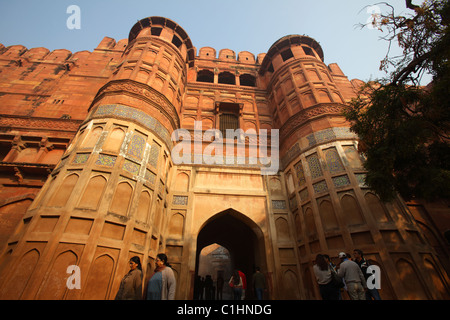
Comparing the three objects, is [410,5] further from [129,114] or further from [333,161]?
[129,114]

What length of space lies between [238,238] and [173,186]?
21.1 ft

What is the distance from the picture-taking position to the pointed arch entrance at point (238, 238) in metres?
9.14

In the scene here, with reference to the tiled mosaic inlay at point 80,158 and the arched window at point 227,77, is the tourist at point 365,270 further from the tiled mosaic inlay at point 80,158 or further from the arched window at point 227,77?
the arched window at point 227,77

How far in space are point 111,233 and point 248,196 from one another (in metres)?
5.54

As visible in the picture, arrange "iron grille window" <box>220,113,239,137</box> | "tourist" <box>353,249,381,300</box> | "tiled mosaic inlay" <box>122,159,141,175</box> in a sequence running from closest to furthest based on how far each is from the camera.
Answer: "tourist" <box>353,249,381,300</box>, "tiled mosaic inlay" <box>122,159,141,175</box>, "iron grille window" <box>220,113,239,137</box>

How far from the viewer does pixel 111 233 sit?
5840mm

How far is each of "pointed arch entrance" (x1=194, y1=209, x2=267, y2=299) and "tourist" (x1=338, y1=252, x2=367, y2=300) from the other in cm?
456

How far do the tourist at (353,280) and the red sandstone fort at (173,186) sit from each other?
239cm

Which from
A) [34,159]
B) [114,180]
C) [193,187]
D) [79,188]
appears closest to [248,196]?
[193,187]

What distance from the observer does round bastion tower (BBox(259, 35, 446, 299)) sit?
5945 mm

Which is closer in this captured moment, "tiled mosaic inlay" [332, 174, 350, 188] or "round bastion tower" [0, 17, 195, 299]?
"round bastion tower" [0, 17, 195, 299]

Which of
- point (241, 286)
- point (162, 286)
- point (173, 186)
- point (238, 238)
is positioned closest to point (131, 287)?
point (162, 286)

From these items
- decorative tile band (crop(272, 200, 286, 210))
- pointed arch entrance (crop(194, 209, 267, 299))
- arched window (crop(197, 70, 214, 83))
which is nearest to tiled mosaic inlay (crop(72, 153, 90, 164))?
pointed arch entrance (crop(194, 209, 267, 299))

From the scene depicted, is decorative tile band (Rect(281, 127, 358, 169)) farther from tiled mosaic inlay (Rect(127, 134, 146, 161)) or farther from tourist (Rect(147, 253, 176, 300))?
tourist (Rect(147, 253, 176, 300))
